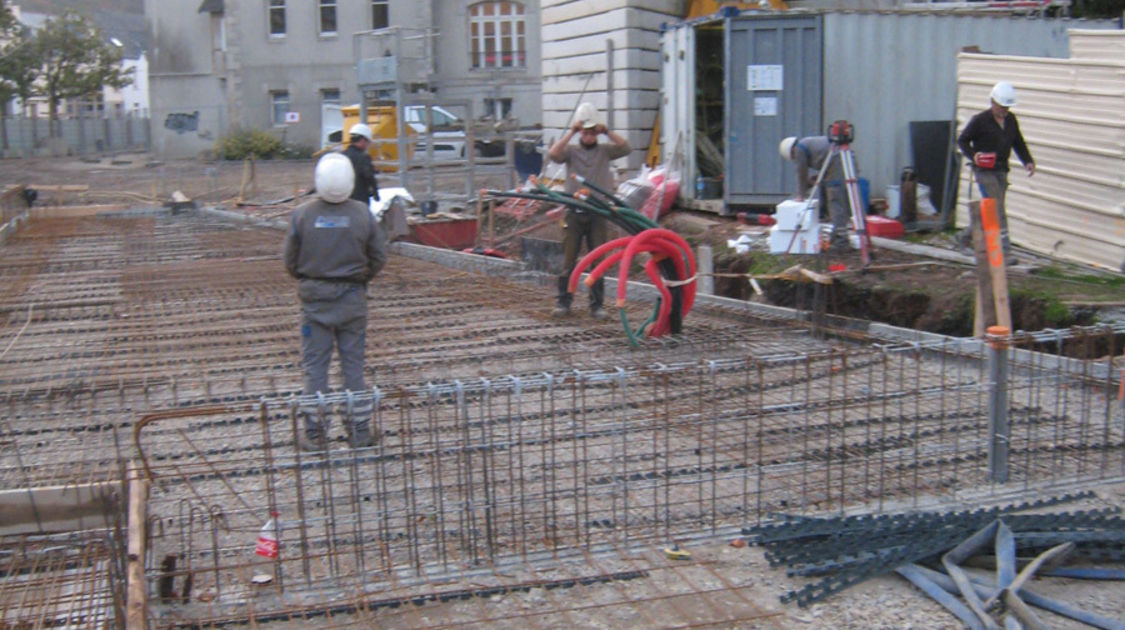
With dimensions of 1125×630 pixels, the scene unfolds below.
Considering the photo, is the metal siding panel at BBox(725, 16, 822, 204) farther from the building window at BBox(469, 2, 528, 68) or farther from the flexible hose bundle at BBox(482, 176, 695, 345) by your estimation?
the building window at BBox(469, 2, 528, 68)

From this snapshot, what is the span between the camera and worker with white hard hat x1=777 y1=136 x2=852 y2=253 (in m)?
11.1

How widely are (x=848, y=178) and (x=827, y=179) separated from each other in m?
0.49

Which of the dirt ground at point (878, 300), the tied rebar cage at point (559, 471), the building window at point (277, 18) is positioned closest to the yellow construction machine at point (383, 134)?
the dirt ground at point (878, 300)

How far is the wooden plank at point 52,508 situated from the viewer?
15.7 ft

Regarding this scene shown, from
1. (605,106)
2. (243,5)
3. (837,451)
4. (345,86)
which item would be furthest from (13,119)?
(837,451)

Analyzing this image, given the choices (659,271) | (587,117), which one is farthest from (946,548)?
(587,117)

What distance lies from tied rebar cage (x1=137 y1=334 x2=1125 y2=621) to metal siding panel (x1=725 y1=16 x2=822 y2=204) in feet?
23.8

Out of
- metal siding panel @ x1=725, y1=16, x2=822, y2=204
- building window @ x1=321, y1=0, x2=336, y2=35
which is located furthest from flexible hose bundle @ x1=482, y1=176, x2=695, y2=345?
building window @ x1=321, y1=0, x2=336, y2=35

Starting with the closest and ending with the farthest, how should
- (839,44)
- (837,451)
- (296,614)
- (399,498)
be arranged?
(296,614) → (399,498) → (837,451) → (839,44)

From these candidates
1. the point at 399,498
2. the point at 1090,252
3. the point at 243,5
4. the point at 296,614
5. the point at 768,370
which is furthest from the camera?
the point at 243,5

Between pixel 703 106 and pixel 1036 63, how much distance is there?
530 centimetres

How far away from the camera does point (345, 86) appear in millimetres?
40219

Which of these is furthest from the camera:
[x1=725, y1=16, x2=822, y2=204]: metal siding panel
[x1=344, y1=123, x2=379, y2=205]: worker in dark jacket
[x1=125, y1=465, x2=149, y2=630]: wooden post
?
[x1=725, y1=16, x2=822, y2=204]: metal siding panel

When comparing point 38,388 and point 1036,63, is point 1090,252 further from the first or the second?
point 38,388
